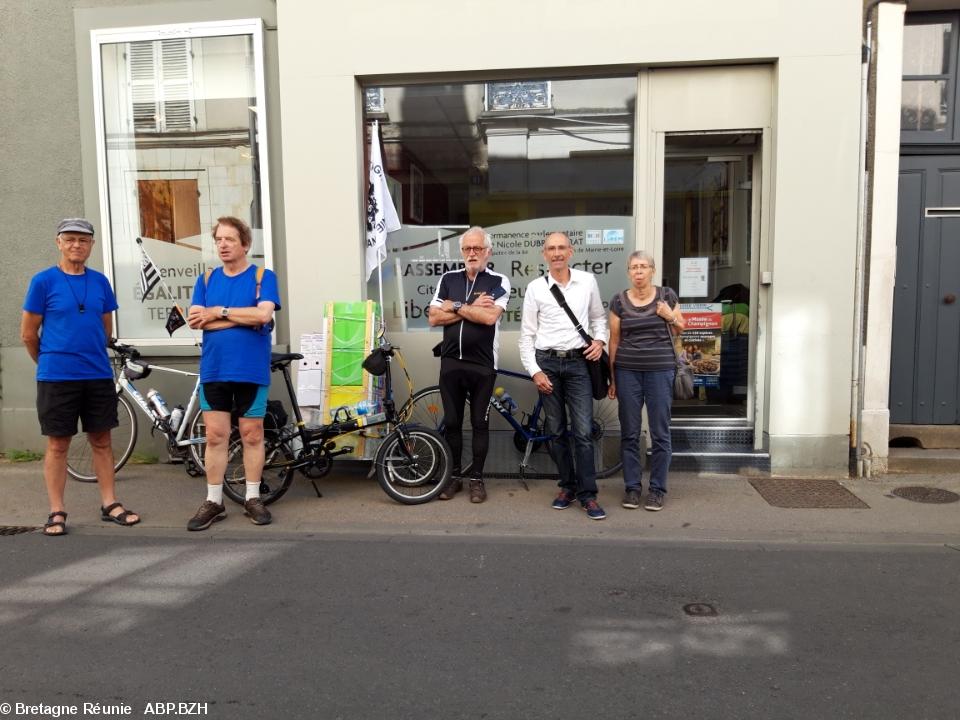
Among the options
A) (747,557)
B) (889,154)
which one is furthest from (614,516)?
(889,154)

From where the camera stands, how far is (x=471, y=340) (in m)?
5.30

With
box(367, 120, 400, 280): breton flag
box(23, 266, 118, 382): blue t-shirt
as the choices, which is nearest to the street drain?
box(23, 266, 118, 382): blue t-shirt

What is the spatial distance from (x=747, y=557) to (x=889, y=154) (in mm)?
3744

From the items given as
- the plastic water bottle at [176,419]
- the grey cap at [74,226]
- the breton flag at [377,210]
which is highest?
the breton flag at [377,210]

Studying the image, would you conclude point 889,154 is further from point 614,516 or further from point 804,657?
point 804,657

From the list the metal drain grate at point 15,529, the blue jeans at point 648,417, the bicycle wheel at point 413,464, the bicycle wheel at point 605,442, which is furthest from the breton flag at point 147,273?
the blue jeans at point 648,417

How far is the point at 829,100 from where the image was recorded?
5.89 meters

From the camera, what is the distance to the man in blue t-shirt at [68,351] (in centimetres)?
480

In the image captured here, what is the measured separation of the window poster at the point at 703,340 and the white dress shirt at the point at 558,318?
1.67 metres

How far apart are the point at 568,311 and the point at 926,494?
3.21 m

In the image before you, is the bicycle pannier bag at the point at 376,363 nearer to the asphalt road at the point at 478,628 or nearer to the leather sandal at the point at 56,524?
the asphalt road at the point at 478,628

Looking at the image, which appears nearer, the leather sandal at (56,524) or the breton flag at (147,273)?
the leather sandal at (56,524)

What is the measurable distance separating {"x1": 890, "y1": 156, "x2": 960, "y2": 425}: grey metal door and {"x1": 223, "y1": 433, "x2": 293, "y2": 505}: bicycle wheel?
530 cm

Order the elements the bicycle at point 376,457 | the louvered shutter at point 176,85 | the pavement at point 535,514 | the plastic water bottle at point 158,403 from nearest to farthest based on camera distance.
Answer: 1. the pavement at point 535,514
2. the bicycle at point 376,457
3. the plastic water bottle at point 158,403
4. the louvered shutter at point 176,85
